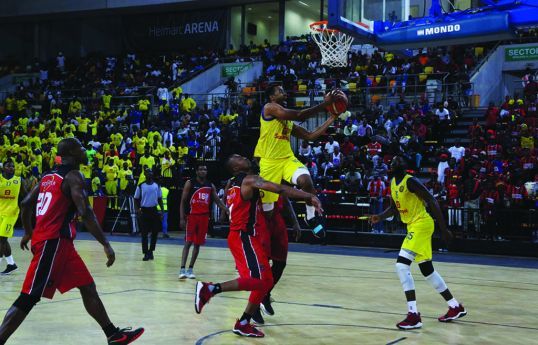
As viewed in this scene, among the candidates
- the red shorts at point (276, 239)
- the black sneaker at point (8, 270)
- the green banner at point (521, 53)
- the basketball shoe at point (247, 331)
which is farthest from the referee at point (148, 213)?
the green banner at point (521, 53)

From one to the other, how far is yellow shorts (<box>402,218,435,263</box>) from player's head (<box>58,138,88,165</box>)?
13.9 ft

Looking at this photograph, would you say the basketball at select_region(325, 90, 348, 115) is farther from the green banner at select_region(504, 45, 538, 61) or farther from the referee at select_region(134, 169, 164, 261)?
the green banner at select_region(504, 45, 538, 61)

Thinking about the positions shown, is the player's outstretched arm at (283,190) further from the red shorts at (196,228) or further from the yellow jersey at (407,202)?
the red shorts at (196,228)

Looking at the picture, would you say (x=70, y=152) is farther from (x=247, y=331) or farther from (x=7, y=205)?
(x=7, y=205)

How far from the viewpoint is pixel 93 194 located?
81.2 ft

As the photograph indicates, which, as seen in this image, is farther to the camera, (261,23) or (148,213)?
(261,23)

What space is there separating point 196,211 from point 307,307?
4.00 metres

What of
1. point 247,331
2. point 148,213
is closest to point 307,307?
point 247,331

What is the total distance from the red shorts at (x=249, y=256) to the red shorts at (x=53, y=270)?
1.84 metres

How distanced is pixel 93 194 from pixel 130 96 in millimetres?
10189

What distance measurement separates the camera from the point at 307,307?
31.7 feet

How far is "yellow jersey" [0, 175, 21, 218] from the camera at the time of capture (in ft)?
42.4

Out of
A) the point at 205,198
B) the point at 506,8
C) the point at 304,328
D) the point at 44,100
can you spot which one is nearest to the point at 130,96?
the point at 44,100

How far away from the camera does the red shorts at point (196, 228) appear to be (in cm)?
1285
